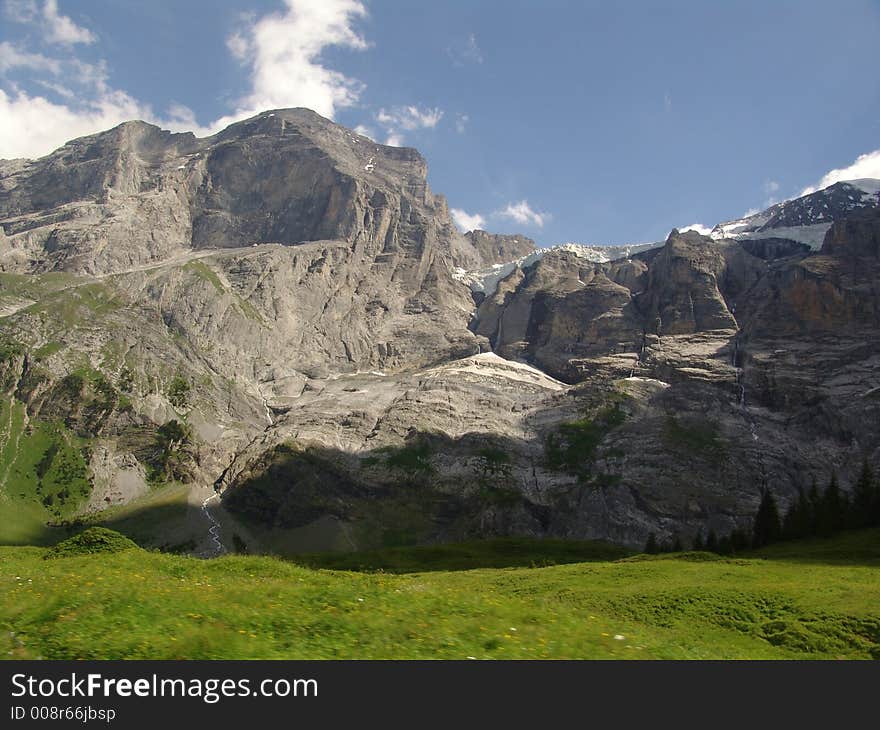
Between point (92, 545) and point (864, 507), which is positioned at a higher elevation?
point (92, 545)

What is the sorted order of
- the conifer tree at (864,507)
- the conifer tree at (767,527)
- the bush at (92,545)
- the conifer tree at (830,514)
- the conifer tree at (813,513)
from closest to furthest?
the bush at (92,545), the conifer tree at (830,514), the conifer tree at (813,513), the conifer tree at (864,507), the conifer tree at (767,527)

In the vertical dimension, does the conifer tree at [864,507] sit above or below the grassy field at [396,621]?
below

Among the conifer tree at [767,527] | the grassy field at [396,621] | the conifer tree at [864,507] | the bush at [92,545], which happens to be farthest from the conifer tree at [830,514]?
the bush at [92,545]

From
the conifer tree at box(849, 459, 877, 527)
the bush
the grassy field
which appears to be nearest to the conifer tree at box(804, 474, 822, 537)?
the conifer tree at box(849, 459, 877, 527)

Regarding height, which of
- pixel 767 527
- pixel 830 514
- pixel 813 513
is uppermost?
pixel 830 514

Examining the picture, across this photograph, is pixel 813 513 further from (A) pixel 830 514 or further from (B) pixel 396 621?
(B) pixel 396 621

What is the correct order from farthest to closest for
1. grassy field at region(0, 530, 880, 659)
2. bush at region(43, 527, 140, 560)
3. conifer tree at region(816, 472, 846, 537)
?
conifer tree at region(816, 472, 846, 537), bush at region(43, 527, 140, 560), grassy field at region(0, 530, 880, 659)

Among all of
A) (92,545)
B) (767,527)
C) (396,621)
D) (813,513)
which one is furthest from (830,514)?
(396,621)

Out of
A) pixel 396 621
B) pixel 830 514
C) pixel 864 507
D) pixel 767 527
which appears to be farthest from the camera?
pixel 767 527

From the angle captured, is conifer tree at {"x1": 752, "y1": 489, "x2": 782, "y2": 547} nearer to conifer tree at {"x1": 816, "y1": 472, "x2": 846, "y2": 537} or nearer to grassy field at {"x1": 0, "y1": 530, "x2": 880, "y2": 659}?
conifer tree at {"x1": 816, "y1": 472, "x2": 846, "y2": 537}

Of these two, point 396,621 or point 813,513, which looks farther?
point 813,513

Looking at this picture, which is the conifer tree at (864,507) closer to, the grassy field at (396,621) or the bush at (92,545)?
the grassy field at (396,621)

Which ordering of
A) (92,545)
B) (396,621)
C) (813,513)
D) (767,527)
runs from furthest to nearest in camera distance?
(813,513)
(767,527)
(92,545)
(396,621)
